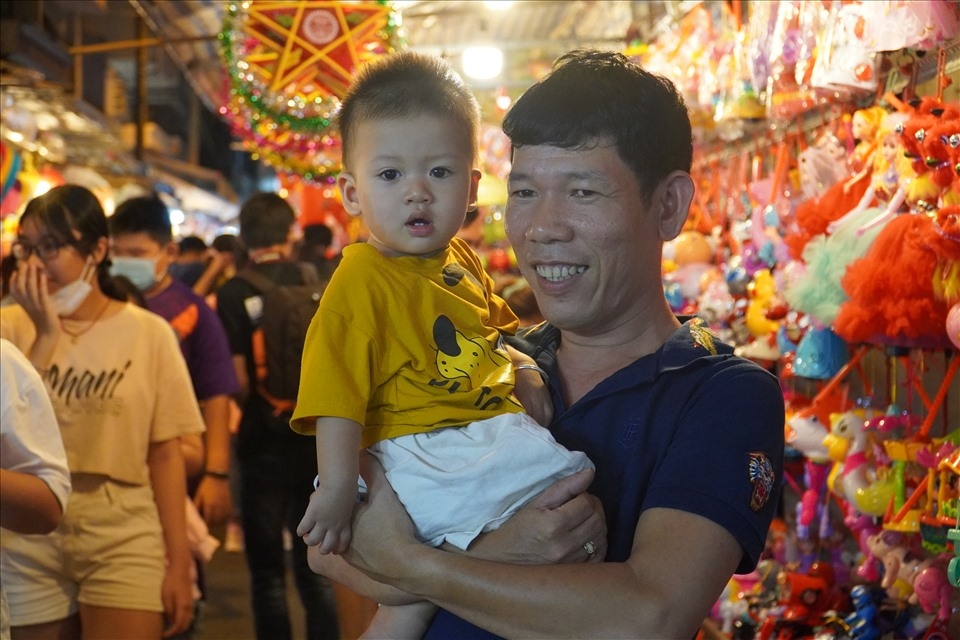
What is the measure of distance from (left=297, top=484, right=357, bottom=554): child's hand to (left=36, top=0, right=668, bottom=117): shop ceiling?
4853 mm

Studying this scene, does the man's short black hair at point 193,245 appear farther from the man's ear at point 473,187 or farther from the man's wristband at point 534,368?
the man's wristband at point 534,368

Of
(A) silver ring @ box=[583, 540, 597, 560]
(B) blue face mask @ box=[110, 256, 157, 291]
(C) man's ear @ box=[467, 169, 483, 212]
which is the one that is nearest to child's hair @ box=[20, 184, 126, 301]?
(B) blue face mask @ box=[110, 256, 157, 291]

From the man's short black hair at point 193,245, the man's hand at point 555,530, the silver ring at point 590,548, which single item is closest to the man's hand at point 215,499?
the man's hand at point 555,530

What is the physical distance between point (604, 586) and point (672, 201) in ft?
2.33

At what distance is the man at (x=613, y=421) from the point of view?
5.78ft

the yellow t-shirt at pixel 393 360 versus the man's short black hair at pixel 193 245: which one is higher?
the yellow t-shirt at pixel 393 360

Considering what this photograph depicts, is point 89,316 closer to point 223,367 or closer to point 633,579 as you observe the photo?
point 223,367

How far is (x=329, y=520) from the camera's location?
1985mm

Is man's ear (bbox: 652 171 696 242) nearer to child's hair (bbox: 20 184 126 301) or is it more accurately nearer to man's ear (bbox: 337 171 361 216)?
man's ear (bbox: 337 171 361 216)

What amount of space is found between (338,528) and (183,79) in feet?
83.6

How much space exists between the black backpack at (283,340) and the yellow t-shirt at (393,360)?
2.56 metres

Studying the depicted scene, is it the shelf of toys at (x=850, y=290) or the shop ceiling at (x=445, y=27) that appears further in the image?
the shop ceiling at (x=445, y=27)

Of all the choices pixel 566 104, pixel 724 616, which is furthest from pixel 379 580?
pixel 724 616

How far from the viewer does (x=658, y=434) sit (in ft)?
6.40
